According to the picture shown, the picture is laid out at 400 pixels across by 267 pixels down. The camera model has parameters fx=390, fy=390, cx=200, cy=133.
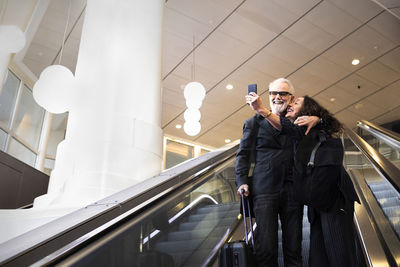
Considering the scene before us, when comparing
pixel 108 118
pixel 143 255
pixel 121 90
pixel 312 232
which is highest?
pixel 121 90

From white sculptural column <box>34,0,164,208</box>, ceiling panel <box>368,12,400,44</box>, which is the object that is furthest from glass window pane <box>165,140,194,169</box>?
white sculptural column <box>34,0,164,208</box>

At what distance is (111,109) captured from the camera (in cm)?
404

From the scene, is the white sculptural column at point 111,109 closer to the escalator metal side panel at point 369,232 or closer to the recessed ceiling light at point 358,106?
the escalator metal side panel at point 369,232

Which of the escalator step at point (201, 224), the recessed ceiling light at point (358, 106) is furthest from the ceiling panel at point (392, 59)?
the escalator step at point (201, 224)

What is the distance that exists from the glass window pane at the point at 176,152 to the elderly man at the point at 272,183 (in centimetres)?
1235

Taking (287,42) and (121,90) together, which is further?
(287,42)

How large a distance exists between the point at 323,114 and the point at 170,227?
1167mm

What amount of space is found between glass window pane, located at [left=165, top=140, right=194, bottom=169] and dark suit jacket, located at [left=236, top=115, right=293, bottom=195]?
12364mm

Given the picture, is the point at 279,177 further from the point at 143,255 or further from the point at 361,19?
the point at 361,19

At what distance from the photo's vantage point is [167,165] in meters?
14.9

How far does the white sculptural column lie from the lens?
3.77 metres

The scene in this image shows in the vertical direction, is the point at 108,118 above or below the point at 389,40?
below

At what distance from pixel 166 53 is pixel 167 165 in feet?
20.8

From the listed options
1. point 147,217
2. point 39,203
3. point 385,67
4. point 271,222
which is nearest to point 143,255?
point 147,217
